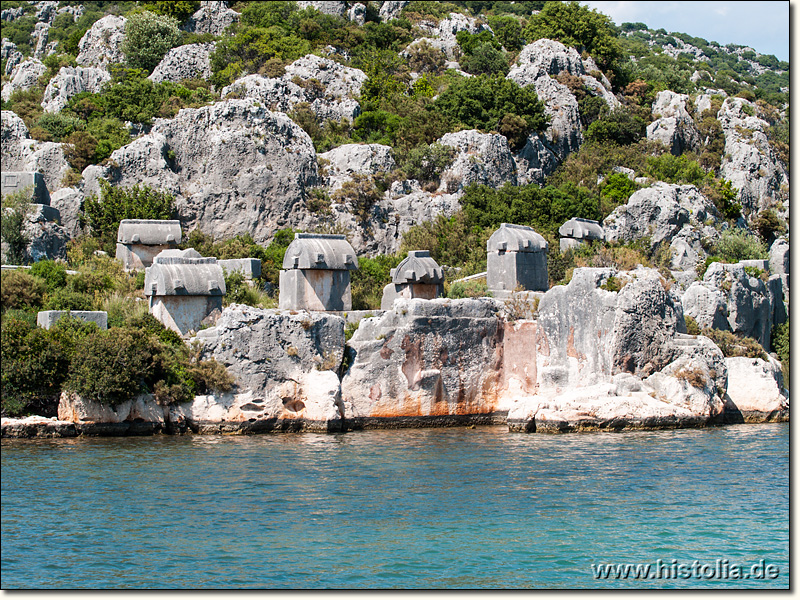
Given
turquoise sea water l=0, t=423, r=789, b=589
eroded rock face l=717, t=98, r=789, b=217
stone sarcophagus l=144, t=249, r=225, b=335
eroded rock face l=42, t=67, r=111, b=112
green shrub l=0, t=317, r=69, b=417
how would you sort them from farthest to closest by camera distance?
1. eroded rock face l=42, t=67, r=111, b=112
2. eroded rock face l=717, t=98, r=789, b=217
3. stone sarcophagus l=144, t=249, r=225, b=335
4. green shrub l=0, t=317, r=69, b=417
5. turquoise sea water l=0, t=423, r=789, b=589

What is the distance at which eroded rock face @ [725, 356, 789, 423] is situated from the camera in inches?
1009

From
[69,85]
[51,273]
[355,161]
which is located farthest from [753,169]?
[69,85]

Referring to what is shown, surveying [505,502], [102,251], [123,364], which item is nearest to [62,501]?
[505,502]

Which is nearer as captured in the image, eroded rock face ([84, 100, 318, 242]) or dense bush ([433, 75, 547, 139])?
eroded rock face ([84, 100, 318, 242])

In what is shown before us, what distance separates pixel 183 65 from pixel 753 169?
2930 centimetres

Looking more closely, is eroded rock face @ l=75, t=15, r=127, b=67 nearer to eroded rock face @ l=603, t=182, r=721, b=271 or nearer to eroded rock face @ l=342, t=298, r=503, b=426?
eroded rock face @ l=603, t=182, r=721, b=271

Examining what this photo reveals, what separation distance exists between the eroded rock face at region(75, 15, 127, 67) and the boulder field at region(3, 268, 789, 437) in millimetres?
33019

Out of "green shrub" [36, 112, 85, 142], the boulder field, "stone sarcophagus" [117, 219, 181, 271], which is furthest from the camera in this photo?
"green shrub" [36, 112, 85, 142]

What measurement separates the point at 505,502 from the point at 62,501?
695 centimetres

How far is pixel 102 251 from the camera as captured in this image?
33.3m

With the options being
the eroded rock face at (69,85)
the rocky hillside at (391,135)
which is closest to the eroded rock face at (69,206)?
the rocky hillside at (391,135)

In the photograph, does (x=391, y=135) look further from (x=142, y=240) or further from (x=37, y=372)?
(x=37, y=372)

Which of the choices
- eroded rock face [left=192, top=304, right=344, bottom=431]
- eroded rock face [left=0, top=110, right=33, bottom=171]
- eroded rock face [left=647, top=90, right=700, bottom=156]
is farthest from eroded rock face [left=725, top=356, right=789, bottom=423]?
eroded rock face [left=0, top=110, right=33, bottom=171]

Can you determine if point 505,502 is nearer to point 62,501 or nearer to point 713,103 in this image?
point 62,501
